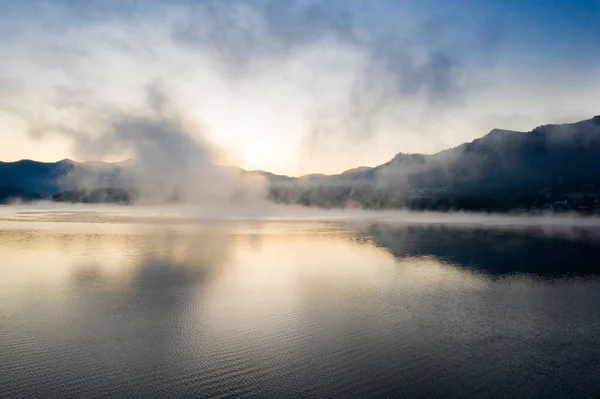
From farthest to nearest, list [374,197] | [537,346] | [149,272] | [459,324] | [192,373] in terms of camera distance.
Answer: [374,197]
[149,272]
[459,324]
[537,346]
[192,373]

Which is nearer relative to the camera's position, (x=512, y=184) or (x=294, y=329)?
(x=294, y=329)

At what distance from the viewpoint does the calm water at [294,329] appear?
1036 cm

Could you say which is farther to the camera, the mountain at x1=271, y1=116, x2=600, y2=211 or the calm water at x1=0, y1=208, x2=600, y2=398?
the mountain at x1=271, y1=116, x2=600, y2=211

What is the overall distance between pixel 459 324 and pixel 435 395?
20.0 feet

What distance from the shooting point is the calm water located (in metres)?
10.4

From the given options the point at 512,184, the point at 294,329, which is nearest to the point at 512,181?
the point at 512,184

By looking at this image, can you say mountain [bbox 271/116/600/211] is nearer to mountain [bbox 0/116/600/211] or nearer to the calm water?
mountain [bbox 0/116/600/211]

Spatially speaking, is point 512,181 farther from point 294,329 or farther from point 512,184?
point 294,329

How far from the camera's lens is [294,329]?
47.6 ft

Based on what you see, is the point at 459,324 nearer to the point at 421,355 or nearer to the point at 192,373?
the point at 421,355

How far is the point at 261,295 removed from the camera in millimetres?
19719

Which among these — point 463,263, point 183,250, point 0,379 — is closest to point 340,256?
point 463,263

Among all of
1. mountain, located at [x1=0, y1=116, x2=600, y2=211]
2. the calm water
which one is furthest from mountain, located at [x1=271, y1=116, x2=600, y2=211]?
the calm water

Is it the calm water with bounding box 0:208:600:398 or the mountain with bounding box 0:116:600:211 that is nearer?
the calm water with bounding box 0:208:600:398
